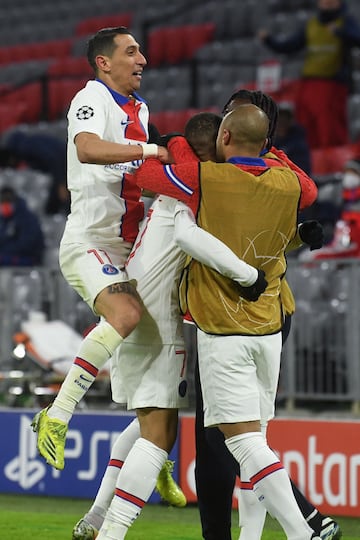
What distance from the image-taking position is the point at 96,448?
23.0 feet

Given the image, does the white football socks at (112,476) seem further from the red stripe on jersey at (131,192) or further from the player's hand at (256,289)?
the player's hand at (256,289)

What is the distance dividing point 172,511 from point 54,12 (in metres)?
14.1

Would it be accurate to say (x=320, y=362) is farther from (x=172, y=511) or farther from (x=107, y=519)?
(x=107, y=519)

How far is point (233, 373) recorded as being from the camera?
4207 mm

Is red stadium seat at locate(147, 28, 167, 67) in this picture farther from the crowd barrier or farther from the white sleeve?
the white sleeve

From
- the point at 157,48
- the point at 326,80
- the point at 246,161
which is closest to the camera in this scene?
the point at 246,161

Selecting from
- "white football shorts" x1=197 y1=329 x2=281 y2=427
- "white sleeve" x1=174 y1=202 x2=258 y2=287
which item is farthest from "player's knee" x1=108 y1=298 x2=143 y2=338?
"white sleeve" x1=174 y1=202 x2=258 y2=287

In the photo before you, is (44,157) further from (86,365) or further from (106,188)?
(86,365)

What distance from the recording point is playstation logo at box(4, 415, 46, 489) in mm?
7207

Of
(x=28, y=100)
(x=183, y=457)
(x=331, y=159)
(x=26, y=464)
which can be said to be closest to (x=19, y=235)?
(x=331, y=159)

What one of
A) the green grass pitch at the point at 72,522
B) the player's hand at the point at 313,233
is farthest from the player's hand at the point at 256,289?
the green grass pitch at the point at 72,522

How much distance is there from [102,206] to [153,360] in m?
0.68

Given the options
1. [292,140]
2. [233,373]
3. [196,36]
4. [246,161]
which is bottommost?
[233,373]

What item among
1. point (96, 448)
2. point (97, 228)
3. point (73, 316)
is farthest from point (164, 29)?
point (97, 228)
